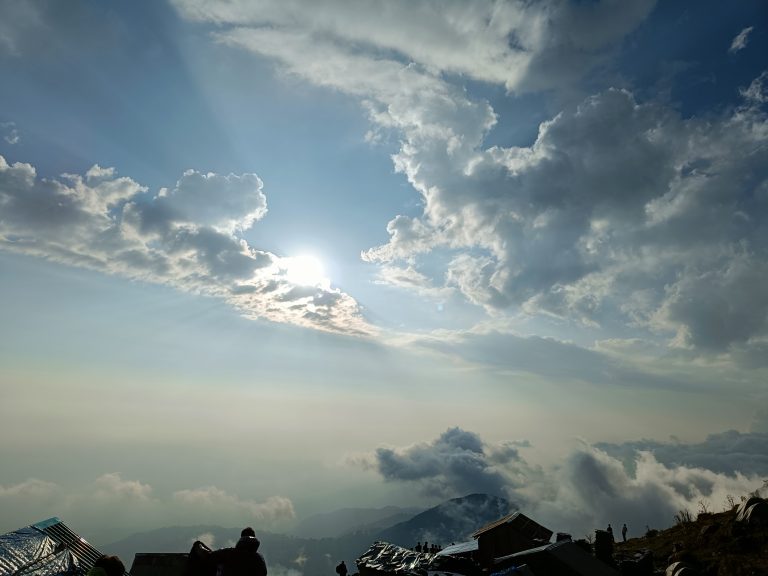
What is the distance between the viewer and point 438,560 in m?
32.1

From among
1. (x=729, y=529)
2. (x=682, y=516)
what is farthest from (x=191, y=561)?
(x=682, y=516)

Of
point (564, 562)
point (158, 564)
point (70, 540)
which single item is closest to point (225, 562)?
point (158, 564)

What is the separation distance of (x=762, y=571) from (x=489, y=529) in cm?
1738

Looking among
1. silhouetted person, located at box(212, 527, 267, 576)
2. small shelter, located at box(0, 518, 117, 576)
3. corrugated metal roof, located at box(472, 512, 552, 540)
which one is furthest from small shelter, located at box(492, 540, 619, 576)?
small shelter, located at box(0, 518, 117, 576)

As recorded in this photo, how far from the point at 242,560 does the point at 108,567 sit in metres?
4.20

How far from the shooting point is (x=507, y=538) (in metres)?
34.8

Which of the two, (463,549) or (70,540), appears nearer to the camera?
(70,540)

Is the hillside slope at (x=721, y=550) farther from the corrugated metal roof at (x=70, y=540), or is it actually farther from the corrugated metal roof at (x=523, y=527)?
the corrugated metal roof at (x=70, y=540)

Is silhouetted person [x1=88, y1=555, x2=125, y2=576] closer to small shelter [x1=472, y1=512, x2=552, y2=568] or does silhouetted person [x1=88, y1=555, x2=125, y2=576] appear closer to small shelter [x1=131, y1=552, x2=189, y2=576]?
small shelter [x1=131, y1=552, x2=189, y2=576]

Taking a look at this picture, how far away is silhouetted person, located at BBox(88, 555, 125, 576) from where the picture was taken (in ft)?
45.5

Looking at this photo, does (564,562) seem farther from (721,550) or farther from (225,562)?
(225,562)

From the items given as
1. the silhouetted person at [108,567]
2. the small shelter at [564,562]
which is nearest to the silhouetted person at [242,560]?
the silhouetted person at [108,567]

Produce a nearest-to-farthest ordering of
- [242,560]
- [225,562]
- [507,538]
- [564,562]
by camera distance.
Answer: [242,560] → [225,562] → [564,562] → [507,538]

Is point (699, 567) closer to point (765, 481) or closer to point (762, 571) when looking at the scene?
point (762, 571)
